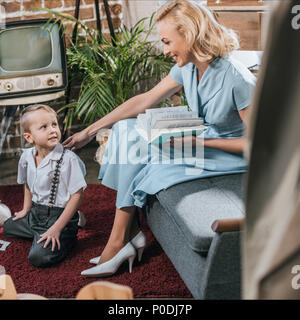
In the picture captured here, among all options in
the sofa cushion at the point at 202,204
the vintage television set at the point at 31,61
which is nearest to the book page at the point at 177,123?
the sofa cushion at the point at 202,204

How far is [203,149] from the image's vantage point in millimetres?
Result: 1769

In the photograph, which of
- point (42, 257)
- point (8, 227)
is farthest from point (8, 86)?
point (42, 257)

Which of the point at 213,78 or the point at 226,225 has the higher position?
the point at 213,78

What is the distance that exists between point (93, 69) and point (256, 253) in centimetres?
255

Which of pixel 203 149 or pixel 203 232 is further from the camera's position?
pixel 203 149

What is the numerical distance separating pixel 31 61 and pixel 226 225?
1831mm

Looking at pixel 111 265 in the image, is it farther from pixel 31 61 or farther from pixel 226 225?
pixel 31 61

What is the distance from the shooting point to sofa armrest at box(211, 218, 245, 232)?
1224 mm

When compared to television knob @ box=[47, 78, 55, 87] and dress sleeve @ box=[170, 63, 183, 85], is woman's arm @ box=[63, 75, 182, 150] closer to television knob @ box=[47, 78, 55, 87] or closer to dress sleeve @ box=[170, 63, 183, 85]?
dress sleeve @ box=[170, 63, 183, 85]

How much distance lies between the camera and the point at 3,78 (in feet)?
8.55

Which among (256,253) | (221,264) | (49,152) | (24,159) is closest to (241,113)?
(221,264)

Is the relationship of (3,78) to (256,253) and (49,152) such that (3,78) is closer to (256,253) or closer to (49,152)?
(49,152)

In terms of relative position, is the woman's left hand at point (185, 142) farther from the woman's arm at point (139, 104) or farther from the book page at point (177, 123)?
the woman's arm at point (139, 104)

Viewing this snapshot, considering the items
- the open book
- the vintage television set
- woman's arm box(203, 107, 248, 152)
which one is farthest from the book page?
the vintage television set
